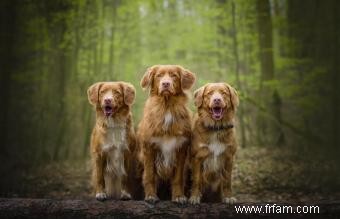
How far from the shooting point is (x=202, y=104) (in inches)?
246

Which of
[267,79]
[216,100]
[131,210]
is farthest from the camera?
[267,79]

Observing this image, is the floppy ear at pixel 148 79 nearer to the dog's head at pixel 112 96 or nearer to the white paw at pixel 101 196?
the dog's head at pixel 112 96

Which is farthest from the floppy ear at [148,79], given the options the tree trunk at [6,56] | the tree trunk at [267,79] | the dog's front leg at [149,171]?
the tree trunk at [6,56]

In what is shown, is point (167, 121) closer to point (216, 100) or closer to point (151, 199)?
point (216, 100)

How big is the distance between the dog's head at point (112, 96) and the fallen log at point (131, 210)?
3.73 ft

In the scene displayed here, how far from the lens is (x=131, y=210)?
227 inches

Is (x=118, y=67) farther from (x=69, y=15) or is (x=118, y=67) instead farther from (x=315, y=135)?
(x=315, y=135)

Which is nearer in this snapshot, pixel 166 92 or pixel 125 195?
pixel 166 92

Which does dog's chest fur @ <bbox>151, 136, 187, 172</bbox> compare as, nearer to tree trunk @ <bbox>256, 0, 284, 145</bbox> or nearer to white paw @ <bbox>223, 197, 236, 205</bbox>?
white paw @ <bbox>223, 197, 236, 205</bbox>

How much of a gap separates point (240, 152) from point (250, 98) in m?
1.37

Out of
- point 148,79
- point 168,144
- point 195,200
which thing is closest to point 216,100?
point 168,144

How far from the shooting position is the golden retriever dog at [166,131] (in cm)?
609

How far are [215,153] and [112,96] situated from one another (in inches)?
56.1

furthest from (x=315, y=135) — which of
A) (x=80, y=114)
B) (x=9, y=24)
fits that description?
(x=9, y=24)
